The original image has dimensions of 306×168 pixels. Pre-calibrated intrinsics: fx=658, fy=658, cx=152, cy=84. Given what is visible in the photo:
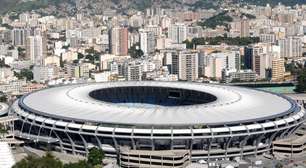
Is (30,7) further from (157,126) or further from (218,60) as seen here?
(157,126)

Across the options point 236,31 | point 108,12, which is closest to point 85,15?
point 108,12

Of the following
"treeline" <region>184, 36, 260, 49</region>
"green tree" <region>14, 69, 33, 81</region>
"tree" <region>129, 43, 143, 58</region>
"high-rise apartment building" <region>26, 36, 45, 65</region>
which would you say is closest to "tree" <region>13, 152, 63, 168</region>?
"green tree" <region>14, 69, 33, 81</region>

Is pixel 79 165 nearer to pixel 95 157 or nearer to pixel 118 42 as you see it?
pixel 95 157

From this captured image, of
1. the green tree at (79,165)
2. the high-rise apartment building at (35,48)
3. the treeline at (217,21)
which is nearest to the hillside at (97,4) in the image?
the treeline at (217,21)

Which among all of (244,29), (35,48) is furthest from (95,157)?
(244,29)

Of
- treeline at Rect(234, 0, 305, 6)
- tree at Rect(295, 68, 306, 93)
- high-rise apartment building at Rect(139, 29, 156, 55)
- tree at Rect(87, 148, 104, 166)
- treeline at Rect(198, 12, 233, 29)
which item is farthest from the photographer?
treeline at Rect(234, 0, 305, 6)

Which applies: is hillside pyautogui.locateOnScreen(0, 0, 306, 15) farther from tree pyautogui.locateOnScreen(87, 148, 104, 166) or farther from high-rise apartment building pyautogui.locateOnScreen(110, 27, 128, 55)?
tree pyautogui.locateOnScreen(87, 148, 104, 166)
